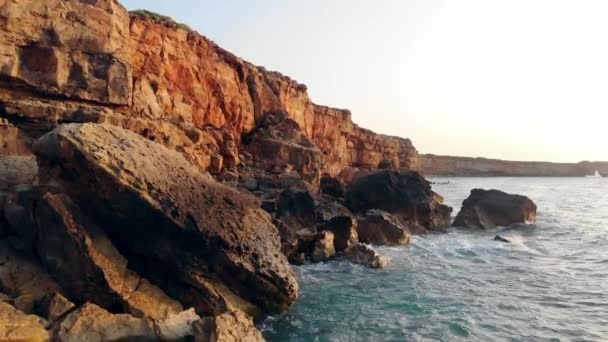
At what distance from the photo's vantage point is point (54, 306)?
815 centimetres

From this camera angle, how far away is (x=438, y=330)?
10.0 meters

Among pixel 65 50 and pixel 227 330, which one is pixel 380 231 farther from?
pixel 65 50

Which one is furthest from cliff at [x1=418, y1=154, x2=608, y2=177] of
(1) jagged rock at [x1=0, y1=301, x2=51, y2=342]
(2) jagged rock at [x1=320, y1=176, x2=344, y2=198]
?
(1) jagged rock at [x1=0, y1=301, x2=51, y2=342]

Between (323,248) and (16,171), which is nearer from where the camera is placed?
(16,171)

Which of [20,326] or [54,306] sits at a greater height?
[54,306]

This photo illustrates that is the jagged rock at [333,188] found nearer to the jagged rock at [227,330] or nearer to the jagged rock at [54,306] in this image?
the jagged rock at [227,330]

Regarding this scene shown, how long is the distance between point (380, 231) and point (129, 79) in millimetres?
13536

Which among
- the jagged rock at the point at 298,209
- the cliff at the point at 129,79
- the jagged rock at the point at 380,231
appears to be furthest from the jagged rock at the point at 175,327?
the jagged rock at the point at 380,231

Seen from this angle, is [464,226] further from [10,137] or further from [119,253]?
[10,137]

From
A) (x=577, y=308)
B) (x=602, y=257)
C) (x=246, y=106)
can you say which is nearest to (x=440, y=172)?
(x=246, y=106)

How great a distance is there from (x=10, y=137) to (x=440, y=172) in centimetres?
10865

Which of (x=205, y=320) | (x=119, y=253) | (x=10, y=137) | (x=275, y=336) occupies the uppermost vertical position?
(x=10, y=137)

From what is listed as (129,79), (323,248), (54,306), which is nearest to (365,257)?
(323,248)

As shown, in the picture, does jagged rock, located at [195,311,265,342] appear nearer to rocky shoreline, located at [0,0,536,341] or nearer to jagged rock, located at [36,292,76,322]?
rocky shoreline, located at [0,0,536,341]
